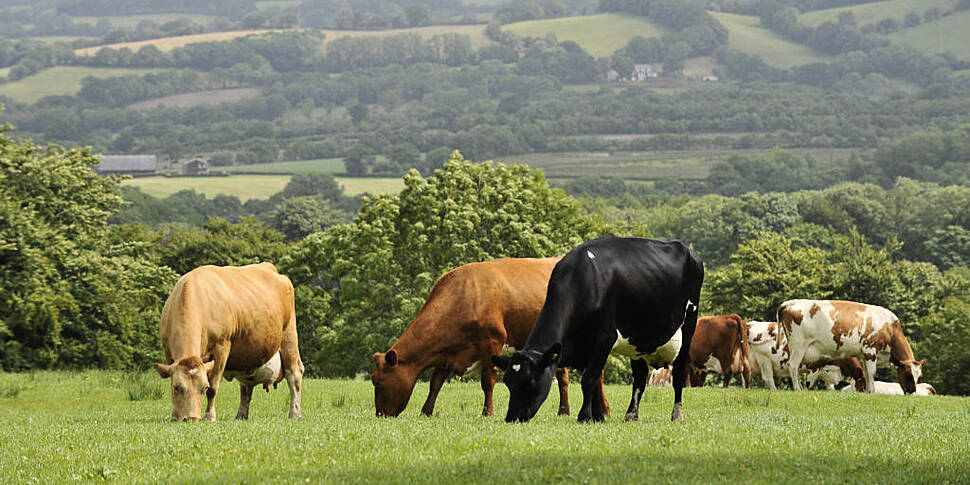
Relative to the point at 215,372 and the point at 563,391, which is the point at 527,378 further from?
the point at 215,372

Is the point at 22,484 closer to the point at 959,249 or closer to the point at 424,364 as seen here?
the point at 424,364

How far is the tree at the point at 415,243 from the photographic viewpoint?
5000cm

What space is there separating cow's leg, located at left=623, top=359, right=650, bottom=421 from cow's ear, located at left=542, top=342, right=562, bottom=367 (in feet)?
6.56

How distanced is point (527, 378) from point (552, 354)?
20.0 inches

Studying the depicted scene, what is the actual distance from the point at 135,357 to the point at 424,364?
36.0 m

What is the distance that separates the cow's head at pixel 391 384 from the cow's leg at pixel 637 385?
156 inches

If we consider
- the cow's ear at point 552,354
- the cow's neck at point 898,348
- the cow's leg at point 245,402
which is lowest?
the cow's neck at point 898,348

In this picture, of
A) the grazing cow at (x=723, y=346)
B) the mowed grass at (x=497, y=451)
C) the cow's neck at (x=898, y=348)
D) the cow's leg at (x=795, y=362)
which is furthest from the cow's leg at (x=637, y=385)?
the cow's neck at (x=898, y=348)

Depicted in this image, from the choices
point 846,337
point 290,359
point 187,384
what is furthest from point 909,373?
point 187,384

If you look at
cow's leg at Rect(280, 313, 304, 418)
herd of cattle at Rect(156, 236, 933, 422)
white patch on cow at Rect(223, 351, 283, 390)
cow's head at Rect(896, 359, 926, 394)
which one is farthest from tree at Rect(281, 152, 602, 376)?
herd of cattle at Rect(156, 236, 933, 422)

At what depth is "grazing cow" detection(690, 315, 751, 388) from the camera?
115 feet

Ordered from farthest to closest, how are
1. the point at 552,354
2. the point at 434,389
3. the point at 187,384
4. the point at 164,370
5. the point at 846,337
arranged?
1. the point at 846,337
2. the point at 434,389
3. the point at 187,384
4. the point at 164,370
5. the point at 552,354

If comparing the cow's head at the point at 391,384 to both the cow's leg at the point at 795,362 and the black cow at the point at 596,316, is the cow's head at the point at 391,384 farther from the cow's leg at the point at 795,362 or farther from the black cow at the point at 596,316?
the cow's leg at the point at 795,362

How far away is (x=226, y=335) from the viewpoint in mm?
17594
